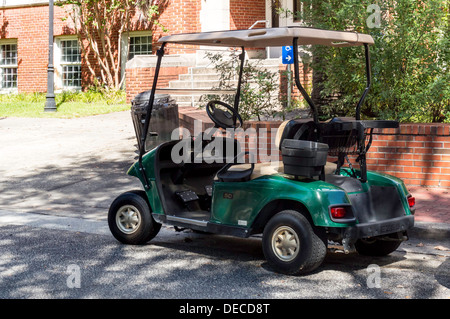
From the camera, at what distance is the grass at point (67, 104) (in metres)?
18.3

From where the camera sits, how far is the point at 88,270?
238 inches

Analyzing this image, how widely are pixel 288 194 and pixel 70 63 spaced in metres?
19.6

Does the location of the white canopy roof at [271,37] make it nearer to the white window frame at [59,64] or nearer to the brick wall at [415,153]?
the brick wall at [415,153]

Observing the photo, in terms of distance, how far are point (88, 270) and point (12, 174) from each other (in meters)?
6.04

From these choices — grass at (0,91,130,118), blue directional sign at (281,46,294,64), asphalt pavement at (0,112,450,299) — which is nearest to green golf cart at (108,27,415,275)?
asphalt pavement at (0,112,450,299)

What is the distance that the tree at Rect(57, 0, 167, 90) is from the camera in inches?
846

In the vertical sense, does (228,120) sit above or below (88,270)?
above

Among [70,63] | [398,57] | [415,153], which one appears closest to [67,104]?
[70,63]

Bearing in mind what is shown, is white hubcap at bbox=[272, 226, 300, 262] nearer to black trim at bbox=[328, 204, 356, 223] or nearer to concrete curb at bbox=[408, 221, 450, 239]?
black trim at bbox=[328, 204, 356, 223]

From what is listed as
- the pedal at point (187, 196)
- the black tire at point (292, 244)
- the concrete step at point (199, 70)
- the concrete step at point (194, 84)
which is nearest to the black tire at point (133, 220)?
the pedal at point (187, 196)

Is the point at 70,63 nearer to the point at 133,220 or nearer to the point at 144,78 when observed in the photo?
the point at 144,78

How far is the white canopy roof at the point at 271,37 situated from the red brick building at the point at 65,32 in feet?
45.5
